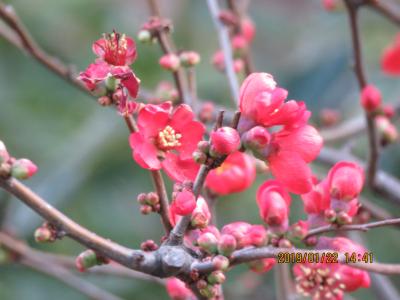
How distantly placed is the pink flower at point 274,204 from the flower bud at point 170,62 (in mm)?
272

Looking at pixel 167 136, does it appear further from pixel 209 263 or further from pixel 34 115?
pixel 34 115

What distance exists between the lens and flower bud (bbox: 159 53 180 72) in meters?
1.07

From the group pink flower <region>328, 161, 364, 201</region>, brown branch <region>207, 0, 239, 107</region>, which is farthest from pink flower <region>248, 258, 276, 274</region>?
brown branch <region>207, 0, 239, 107</region>

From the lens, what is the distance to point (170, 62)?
3.53 ft

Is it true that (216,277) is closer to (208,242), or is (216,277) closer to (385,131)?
(208,242)

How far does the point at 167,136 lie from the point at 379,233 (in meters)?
1.68

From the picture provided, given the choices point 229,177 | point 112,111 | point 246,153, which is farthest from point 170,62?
point 112,111

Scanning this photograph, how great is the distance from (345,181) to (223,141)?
21cm

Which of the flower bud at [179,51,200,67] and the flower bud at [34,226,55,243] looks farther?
the flower bud at [179,51,200,67]

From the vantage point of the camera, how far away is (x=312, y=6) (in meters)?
3.78

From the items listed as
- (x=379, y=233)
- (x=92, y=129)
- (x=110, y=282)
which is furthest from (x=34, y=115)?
(x=379, y=233)

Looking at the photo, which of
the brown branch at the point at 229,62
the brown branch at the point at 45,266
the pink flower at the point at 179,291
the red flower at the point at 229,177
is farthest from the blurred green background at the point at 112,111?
the pink flower at the point at 179,291

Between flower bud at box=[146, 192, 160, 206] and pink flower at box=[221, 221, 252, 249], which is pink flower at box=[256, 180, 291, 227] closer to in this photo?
pink flower at box=[221, 221, 252, 249]

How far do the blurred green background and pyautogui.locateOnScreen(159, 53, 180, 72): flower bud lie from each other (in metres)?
0.99
